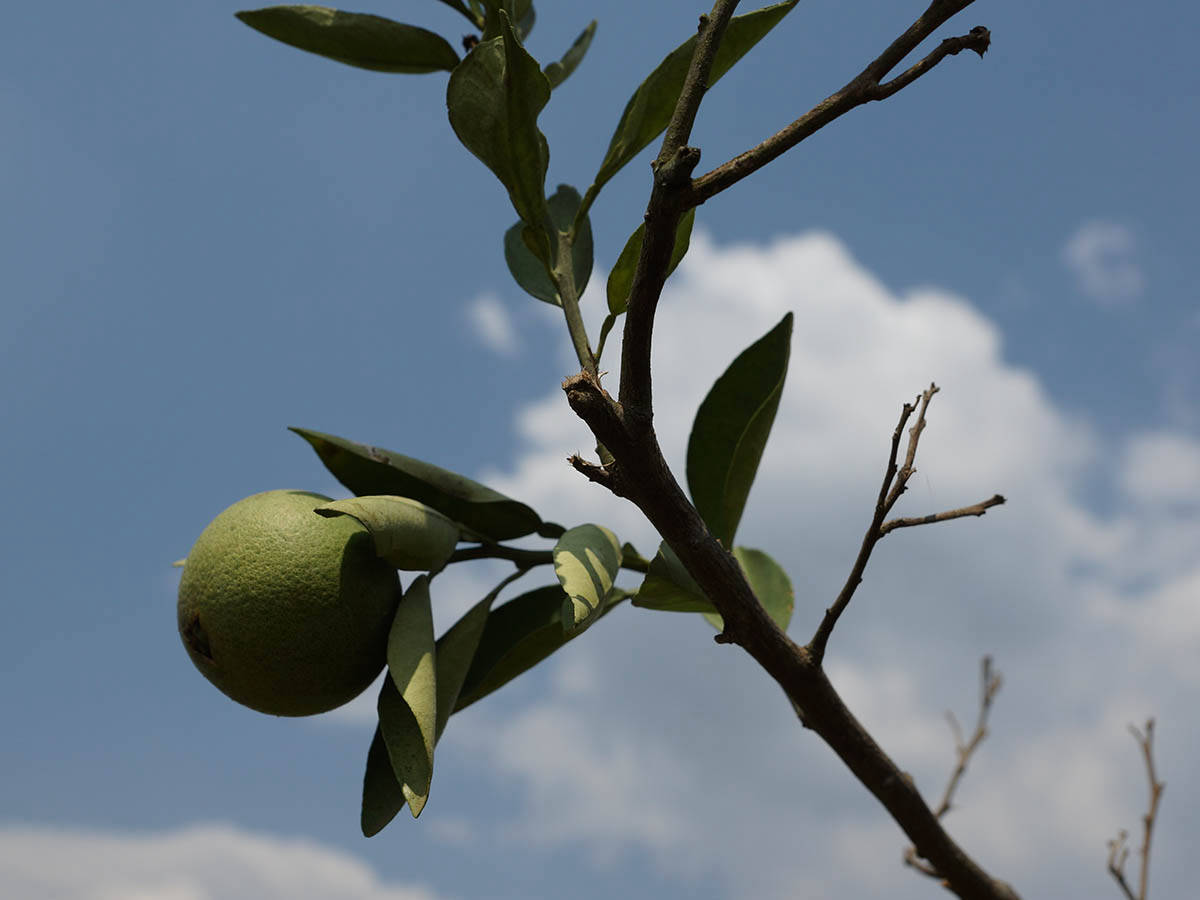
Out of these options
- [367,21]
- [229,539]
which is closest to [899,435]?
[229,539]

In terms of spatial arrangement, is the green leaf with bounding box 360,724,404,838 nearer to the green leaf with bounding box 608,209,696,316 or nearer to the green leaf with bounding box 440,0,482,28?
the green leaf with bounding box 608,209,696,316

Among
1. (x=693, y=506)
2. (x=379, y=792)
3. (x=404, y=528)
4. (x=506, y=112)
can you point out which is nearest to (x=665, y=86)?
(x=506, y=112)

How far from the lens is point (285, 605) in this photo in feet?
4.28

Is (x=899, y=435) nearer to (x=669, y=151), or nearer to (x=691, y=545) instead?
(x=691, y=545)

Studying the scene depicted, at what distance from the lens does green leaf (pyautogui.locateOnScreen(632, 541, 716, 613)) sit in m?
1.35

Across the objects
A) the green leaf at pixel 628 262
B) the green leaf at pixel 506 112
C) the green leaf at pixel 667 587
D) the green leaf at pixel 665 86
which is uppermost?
the green leaf at pixel 665 86

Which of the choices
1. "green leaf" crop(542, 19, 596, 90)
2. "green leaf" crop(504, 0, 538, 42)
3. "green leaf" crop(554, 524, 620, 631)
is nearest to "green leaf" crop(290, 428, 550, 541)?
"green leaf" crop(554, 524, 620, 631)

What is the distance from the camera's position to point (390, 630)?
1.37m

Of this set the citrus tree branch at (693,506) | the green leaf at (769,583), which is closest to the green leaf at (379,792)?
the citrus tree branch at (693,506)

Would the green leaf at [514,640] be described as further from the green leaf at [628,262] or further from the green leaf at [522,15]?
the green leaf at [522,15]

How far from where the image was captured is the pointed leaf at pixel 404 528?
1.27 metres

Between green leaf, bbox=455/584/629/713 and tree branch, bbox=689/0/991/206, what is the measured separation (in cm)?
65

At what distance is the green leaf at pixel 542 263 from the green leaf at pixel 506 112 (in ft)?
0.66

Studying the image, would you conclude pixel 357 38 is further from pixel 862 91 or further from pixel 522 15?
pixel 862 91
